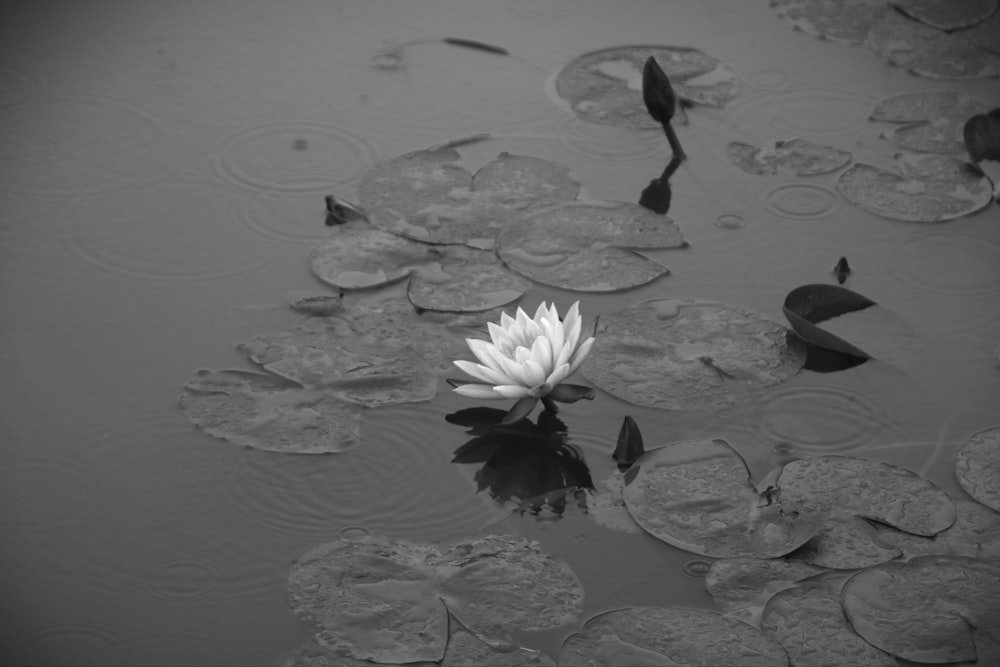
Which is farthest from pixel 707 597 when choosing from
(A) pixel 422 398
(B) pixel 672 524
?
(A) pixel 422 398

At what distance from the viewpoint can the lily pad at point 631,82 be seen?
350cm

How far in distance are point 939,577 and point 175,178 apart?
88.7 inches

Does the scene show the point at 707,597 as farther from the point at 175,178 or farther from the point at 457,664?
the point at 175,178

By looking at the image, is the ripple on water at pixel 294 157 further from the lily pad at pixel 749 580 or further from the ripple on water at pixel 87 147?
the lily pad at pixel 749 580

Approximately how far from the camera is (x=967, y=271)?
117 inches

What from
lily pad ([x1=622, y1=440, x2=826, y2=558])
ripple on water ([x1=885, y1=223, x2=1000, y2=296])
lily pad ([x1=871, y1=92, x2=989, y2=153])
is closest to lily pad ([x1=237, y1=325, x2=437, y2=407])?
lily pad ([x1=622, y1=440, x2=826, y2=558])

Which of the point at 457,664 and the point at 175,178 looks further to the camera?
the point at 175,178

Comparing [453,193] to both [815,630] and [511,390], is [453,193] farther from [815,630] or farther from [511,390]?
[815,630]

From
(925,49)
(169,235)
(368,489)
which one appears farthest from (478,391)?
(925,49)

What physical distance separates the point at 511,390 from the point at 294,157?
1.26 metres

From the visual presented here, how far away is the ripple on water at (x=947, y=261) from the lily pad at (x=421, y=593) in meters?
1.31

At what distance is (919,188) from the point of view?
3191mm

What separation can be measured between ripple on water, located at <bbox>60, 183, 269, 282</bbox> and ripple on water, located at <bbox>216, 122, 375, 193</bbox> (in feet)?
0.30

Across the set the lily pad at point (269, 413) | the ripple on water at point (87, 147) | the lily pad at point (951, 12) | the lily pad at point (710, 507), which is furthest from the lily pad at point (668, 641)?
the lily pad at point (951, 12)
